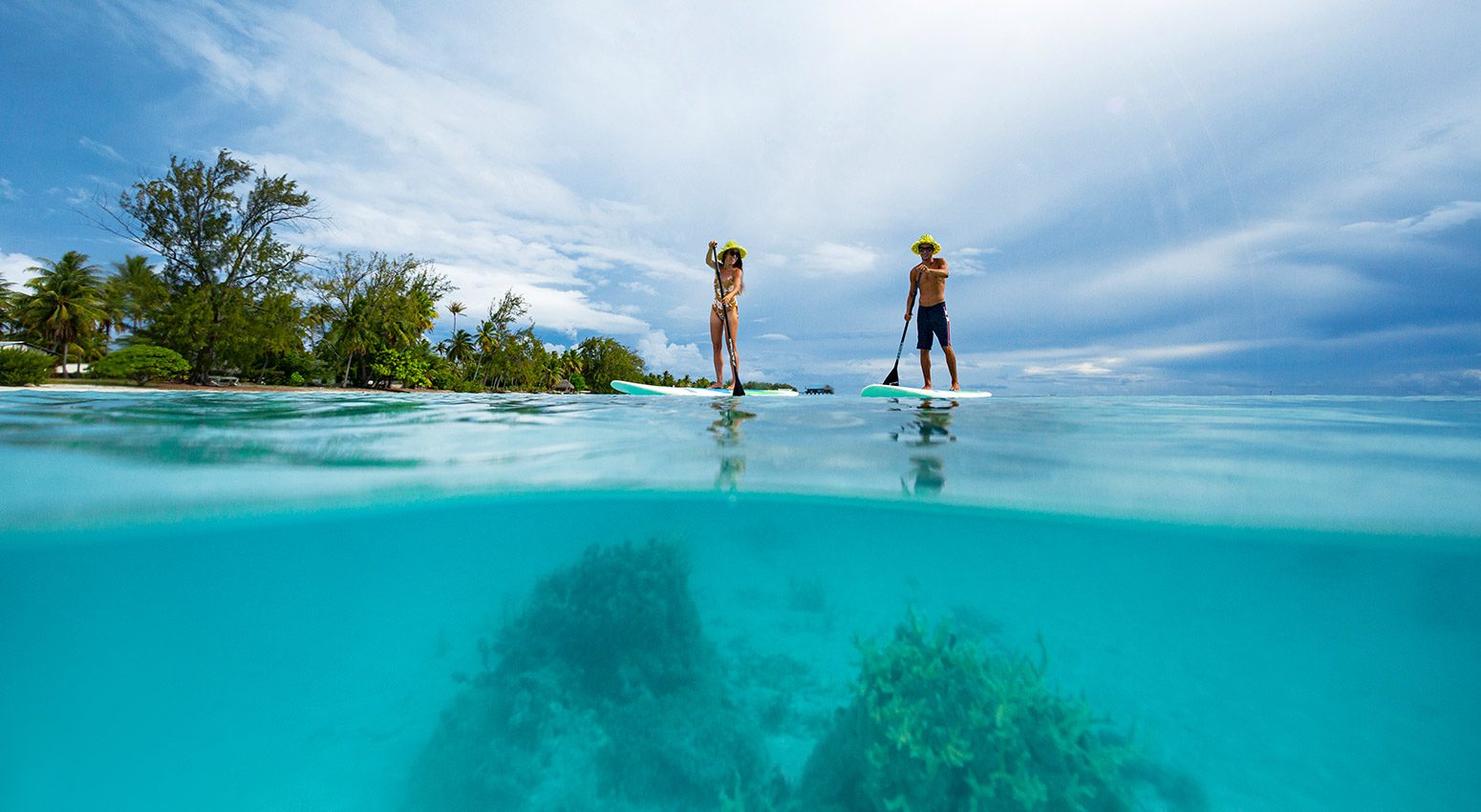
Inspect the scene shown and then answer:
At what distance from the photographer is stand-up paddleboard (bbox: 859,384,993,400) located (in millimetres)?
14070

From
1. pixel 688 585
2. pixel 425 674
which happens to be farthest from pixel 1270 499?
pixel 425 674

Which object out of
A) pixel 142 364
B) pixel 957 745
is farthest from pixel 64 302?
pixel 957 745

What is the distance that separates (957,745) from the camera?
3.81m

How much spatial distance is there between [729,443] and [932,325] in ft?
33.9

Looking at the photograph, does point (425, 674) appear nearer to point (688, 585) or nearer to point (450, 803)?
point (450, 803)

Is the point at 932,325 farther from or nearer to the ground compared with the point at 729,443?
farther from the ground

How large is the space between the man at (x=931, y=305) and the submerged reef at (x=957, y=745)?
37.6 ft

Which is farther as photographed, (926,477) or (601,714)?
(926,477)

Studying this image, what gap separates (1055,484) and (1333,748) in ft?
14.0

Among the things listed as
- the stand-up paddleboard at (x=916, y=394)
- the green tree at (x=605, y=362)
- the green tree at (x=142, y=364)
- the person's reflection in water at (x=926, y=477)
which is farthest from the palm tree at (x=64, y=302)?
the person's reflection in water at (x=926, y=477)

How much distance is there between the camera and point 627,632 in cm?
540

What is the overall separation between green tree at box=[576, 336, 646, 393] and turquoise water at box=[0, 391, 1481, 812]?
60525mm

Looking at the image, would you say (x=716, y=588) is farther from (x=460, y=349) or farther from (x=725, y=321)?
(x=460, y=349)

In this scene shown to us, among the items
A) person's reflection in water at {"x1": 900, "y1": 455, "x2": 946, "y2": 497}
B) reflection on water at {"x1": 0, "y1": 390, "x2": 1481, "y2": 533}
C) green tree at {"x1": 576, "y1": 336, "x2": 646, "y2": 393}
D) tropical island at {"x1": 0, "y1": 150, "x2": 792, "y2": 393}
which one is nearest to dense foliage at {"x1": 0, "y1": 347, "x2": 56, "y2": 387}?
tropical island at {"x1": 0, "y1": 150, "x2": 792, "y2": 393}
